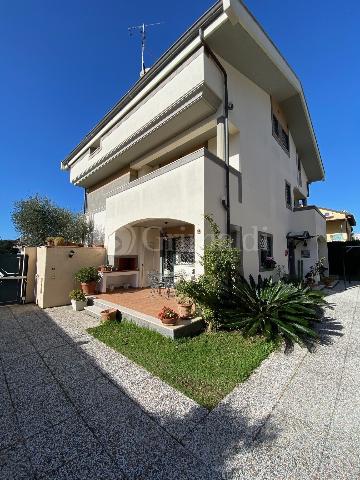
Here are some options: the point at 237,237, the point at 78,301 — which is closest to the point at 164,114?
the point at 237,237

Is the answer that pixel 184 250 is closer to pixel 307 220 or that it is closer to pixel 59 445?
pixel 307 220

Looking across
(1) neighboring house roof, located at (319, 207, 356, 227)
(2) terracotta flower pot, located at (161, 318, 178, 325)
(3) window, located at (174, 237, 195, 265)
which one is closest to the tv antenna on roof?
(3) window, located at (174, 237, 195, 265)

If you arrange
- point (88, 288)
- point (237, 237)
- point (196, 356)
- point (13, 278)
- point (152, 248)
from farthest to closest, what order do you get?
point (152, 248) → point (13, 278) → point (88, 288) → point (237, 237) → point (196, 356)

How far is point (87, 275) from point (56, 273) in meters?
1.40

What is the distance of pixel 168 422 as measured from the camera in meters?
3.59

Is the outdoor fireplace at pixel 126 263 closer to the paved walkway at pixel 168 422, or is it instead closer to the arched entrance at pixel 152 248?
the arched entrance at pixel 152 248

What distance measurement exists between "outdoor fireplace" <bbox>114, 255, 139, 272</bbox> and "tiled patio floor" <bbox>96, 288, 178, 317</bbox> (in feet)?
4.65

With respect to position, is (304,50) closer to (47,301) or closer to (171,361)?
(171,361)

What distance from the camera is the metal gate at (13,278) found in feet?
36.6

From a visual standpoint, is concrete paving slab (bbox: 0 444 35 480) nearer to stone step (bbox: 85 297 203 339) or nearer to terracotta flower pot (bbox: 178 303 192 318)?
stone step (bbox: 85 297 203 339)

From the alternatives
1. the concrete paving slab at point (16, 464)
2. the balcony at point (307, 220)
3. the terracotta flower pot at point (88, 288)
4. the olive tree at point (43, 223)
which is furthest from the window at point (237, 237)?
the olive tree at point (43, 223)

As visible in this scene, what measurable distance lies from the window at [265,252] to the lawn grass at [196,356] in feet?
19.8

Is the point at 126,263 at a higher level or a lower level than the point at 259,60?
lower

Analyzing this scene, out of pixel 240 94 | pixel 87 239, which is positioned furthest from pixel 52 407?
pixel 87 239
